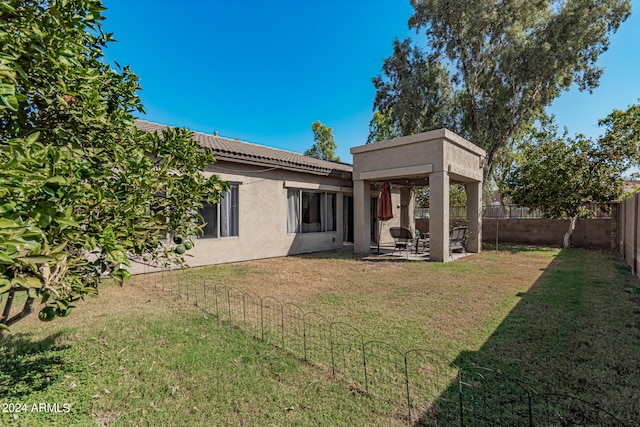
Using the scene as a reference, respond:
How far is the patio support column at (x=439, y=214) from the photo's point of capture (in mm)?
11469

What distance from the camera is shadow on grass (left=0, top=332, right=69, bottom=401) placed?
343cm

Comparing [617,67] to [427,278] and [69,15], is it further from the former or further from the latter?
[69,15]

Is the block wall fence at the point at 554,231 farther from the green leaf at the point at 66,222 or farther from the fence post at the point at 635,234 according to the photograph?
the green leaf at the point at 66,222

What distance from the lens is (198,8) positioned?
1439 centimetres

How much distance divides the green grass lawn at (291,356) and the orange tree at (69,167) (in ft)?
4.77

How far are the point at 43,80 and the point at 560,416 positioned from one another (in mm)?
5315

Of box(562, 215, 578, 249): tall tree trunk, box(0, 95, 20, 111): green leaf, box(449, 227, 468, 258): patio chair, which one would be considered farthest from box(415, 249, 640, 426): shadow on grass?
box(562, 215, 578, 249): tall tree trunk

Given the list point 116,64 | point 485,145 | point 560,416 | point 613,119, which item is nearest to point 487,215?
point 485,145

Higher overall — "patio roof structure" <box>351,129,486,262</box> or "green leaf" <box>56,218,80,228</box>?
"patio roof structure" <box>351,129,486,262</box>

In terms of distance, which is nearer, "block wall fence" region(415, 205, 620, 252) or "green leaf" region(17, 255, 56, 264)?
"green leaf" region(17, 255, 56, 264)

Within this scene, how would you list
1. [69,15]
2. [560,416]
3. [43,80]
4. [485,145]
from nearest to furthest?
[69,15] → [43,80] → [560,416] → [485,145]

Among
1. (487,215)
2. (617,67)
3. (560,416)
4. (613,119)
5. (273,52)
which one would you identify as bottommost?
(560,416)

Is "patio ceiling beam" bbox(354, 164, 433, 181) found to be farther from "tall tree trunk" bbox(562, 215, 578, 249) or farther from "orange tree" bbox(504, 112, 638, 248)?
"tall tree trunk" bbox(562, 215, 578, 249)

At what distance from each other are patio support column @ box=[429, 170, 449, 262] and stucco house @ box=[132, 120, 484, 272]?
13cm
